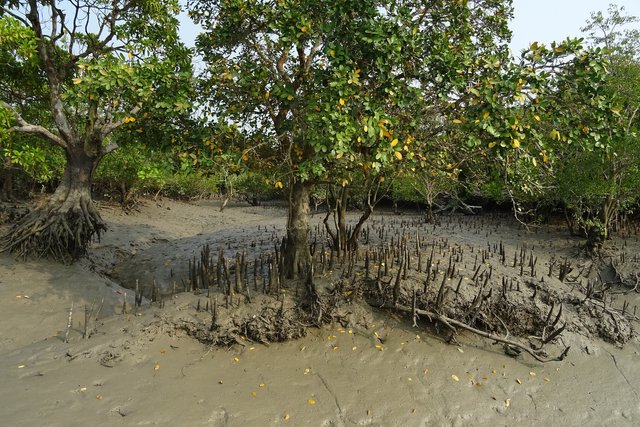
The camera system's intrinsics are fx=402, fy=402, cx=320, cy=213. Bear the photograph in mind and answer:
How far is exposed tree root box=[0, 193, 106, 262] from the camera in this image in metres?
7.00

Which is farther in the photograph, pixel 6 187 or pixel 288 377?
pixel 6 187

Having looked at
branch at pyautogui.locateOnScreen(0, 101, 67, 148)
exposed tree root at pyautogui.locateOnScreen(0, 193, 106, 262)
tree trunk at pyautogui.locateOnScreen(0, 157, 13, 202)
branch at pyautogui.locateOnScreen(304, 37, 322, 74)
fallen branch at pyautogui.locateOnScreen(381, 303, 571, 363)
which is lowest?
fallen branch at pyautogui.locateOnScreen(381, 303, 571, 363)

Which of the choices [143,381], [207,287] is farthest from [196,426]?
[207,287]

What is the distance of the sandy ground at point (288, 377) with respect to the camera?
3.79 meters

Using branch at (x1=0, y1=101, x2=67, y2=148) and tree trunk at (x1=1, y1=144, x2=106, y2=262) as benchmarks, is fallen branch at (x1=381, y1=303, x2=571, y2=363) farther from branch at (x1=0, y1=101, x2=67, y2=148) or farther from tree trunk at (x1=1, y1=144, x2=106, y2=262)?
branch at (x1=0, y1=101, x2=67, y2=148)

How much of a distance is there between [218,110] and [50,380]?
360 centimetres

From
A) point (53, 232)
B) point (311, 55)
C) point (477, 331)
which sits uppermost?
Result: point (311, 55)

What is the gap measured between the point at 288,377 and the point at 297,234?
2278mm

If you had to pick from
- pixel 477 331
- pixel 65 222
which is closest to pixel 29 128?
pixel 65 222

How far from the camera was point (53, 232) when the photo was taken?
7051 millimetres

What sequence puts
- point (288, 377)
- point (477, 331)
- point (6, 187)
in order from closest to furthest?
point (288, 377), point (477, 331), point (6, 187)

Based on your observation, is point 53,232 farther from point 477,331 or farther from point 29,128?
point 477,331

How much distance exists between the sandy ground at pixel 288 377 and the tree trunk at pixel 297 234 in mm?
1203

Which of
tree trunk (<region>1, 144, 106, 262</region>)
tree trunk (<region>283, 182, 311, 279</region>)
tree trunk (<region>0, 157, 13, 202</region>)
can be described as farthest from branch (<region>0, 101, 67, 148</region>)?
tree trunk (<region>0, 157, 13, 202</region>)
